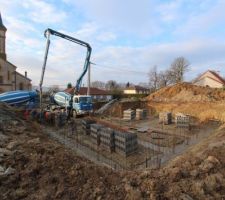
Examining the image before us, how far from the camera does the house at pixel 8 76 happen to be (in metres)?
38.0

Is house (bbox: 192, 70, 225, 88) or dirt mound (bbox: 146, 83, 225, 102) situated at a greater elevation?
house (bbox: 192, 70, 225, 88)

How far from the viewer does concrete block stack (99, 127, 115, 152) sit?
13.3m

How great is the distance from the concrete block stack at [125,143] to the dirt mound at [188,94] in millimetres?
18013

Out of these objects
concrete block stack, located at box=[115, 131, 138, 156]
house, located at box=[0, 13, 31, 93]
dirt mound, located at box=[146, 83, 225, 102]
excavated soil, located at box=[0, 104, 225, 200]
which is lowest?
concrete block stack, located at box=[115, 131, 138, 156]

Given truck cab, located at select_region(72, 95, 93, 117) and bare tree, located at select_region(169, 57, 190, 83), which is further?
bare tree, located at select_region(169, 57, 190, 83)

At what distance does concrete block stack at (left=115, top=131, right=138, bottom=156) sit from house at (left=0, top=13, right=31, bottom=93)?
2935 cm

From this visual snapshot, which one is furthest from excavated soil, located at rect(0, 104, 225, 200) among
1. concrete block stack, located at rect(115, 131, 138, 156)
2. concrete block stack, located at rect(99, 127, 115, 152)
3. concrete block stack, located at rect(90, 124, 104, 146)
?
concrete block stack, located at rect(90, 124, 104, 146)

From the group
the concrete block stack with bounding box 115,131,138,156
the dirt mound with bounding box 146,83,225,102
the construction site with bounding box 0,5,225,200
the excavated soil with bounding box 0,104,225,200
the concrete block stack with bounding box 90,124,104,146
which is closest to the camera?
the excavated soil with bounding box 0,104,225,200

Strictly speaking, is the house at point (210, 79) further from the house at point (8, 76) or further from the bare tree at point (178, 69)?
the house at point (8, 76)

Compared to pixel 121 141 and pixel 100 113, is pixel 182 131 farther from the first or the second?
pixel 100 113

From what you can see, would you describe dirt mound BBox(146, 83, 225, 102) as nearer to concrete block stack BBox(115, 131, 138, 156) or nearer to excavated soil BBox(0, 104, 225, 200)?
concrete block stack BBox(115, 131, 138, 156)

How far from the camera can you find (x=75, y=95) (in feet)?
76.1

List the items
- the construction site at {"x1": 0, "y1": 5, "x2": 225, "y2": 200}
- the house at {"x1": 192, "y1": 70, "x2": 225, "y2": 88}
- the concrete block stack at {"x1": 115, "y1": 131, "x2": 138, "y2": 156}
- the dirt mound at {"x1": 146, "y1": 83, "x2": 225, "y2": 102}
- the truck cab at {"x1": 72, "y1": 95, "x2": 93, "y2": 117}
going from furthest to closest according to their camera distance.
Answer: the house at {"x1": 192, "y1": 70, "x2": 225, "y2": 88}, the dirt mound at {"x1": 146, "y1": 83, "x2": 225, "y2": 102}, the truck cab at {"x1": 72, "y1": 95, "x2": 93, "y2": 117}, the concrete block stack at {"x1": 115, "y1": 131, "x2": 138, "y2": 156}, the construction site at {"x1": 0, "y1": 5, "x2": 225, "y2": 200}

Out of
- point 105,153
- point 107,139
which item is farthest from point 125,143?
point 107,139
